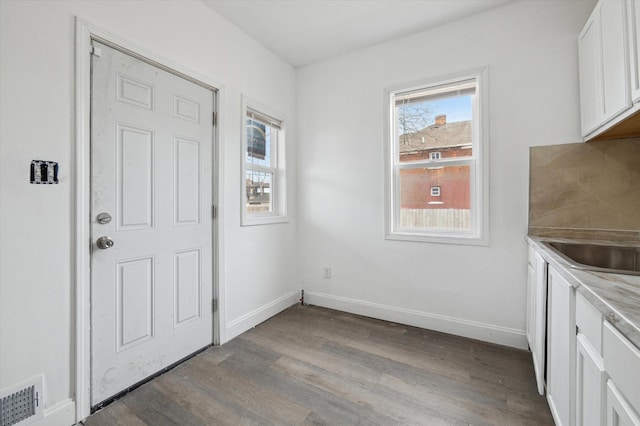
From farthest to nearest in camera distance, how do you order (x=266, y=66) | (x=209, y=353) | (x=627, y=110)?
(x=266, y=66) → (x=209, y=353) → (x=627, y=110)

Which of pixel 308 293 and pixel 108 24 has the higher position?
pixel 108 24

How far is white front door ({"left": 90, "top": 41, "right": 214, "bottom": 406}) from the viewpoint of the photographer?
5.45 feet

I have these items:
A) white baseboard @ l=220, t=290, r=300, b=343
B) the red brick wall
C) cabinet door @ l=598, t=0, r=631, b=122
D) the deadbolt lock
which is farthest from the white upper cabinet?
white baseboard @ l=220, t=290, r=300, b=343

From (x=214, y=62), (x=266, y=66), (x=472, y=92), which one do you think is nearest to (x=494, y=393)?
(x=472, y=92)

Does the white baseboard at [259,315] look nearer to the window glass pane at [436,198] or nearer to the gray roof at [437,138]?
the window glass pane at [436,198]

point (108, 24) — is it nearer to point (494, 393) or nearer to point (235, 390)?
point (235, 390)

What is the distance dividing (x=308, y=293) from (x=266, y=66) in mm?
2586

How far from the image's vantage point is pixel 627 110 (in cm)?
138

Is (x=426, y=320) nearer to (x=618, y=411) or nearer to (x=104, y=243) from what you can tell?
(x=618, y=411)

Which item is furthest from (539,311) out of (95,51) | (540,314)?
(95,51)

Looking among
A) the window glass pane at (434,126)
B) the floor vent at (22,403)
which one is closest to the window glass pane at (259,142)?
the window glass pane at (434,126)

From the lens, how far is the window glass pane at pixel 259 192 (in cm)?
281

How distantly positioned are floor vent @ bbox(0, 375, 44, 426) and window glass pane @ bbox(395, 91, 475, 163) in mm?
3052

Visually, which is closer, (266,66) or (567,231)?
(567,231)
